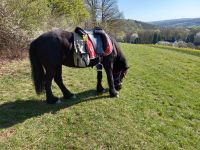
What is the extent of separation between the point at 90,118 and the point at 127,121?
27.8 inches

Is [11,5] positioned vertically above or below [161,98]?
above

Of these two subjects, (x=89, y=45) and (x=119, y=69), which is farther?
(x=119, y=69)

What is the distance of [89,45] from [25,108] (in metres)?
1.82

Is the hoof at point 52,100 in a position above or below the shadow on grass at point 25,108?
above

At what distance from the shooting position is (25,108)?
5.74 metres

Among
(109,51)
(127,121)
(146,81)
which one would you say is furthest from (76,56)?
(146,81)

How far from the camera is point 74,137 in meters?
4.75

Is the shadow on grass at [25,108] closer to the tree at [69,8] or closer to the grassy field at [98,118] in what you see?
the grassy field at [98,118]

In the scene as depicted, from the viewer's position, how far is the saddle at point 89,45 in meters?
5.80

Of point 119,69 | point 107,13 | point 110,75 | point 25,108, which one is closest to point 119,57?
point 119,69

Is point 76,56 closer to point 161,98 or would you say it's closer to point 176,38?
point 161,98

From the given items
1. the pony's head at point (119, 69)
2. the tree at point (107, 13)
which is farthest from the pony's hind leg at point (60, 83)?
the tree at point (107, 13)

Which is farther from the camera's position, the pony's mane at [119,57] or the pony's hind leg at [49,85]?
the pony's mane at [119,57]

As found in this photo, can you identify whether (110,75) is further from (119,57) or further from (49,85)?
(49,85)
